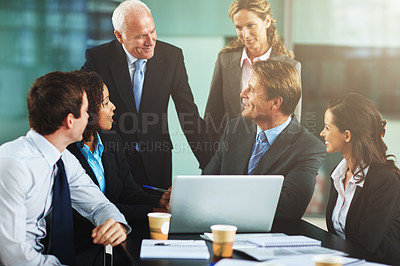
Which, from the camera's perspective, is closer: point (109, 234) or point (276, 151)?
point (109, 234)

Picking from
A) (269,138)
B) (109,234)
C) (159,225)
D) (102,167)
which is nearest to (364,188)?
(269,138)

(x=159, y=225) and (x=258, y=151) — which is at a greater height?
(x=258, y=151)

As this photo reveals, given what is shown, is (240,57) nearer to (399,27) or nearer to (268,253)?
(399,27)

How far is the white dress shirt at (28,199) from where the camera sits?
71.1 inches

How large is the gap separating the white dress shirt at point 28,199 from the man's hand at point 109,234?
151 millimetres

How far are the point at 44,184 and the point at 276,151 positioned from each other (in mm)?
1719

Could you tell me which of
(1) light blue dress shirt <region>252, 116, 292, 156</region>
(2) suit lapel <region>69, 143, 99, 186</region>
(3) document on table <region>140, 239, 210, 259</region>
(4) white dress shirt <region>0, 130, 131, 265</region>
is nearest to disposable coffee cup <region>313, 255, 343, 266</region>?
(3) document on table <region>140, 239, 210, 259</region>

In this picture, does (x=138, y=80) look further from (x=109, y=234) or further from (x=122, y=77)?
(x=109, y=234)

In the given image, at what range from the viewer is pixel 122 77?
127 inches

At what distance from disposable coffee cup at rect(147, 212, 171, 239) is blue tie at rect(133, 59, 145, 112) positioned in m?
1.42

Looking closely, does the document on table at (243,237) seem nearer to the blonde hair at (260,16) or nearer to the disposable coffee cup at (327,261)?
the disposable coffee cup at (327,261)

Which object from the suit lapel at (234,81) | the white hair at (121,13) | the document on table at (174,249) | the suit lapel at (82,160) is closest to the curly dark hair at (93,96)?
the suit lapel at (82,160)

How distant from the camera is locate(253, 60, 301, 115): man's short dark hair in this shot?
11.0 feet

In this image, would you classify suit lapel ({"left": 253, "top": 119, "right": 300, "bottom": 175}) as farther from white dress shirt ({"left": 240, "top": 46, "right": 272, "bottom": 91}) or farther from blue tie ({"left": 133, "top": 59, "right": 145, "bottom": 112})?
blue tie ({"left": 133, "top": 59, "right": 145, "bottom": 112})
